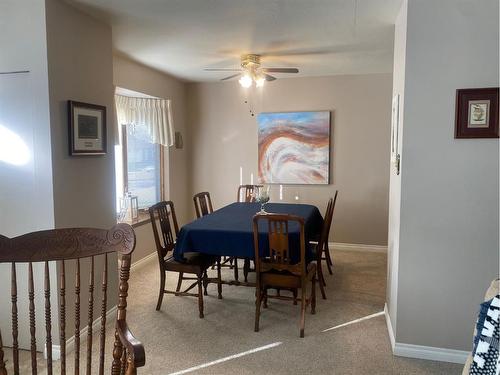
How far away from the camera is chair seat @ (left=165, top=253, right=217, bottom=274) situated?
316cm

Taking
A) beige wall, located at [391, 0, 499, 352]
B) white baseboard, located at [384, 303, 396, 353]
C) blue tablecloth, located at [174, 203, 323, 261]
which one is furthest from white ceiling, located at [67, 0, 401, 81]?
white baseboard, located at [384, 303, 396, 353]

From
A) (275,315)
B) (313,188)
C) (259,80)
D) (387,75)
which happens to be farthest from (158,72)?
(275,315)

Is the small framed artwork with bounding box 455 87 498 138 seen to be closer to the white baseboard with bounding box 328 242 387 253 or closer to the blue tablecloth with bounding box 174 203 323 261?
the blue tablecloth with bounding box 174 203 323 261

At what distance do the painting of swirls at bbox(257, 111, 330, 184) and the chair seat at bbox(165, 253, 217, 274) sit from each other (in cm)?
228

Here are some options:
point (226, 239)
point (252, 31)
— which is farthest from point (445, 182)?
point (252, 31)

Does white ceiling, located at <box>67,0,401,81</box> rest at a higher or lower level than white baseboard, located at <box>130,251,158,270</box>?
higher

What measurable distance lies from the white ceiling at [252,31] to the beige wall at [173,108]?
165 millimetres

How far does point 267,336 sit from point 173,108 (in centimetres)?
351

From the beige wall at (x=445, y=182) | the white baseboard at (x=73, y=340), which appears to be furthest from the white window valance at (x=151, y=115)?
the beige wall at (x=445, y=182)

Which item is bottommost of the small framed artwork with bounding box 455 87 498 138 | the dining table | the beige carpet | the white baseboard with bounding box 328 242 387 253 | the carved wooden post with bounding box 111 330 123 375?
the beige carpet

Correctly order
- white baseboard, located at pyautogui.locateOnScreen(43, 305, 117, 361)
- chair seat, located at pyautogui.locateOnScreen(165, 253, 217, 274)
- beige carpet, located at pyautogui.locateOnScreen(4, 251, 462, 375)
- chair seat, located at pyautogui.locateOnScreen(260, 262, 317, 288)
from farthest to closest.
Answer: chair seat, located at pyautogui.locateOnScreen(165, 253, 217, 274), chair seat, located at pyautogui.locateOnScreen(260, 262, 317, 288), white baseboard, located at pyautogui.locateOnScreen(43, 305, 117, 361), beige carpet, located at pyautogui.locateOnScreen(4, 251, 462, 375)

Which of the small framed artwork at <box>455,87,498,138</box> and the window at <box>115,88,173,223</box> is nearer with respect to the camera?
the small framed artwork at <box>455,87,498,138</box>

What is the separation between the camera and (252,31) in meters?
3.22

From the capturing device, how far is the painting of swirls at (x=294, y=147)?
5.10 meters
